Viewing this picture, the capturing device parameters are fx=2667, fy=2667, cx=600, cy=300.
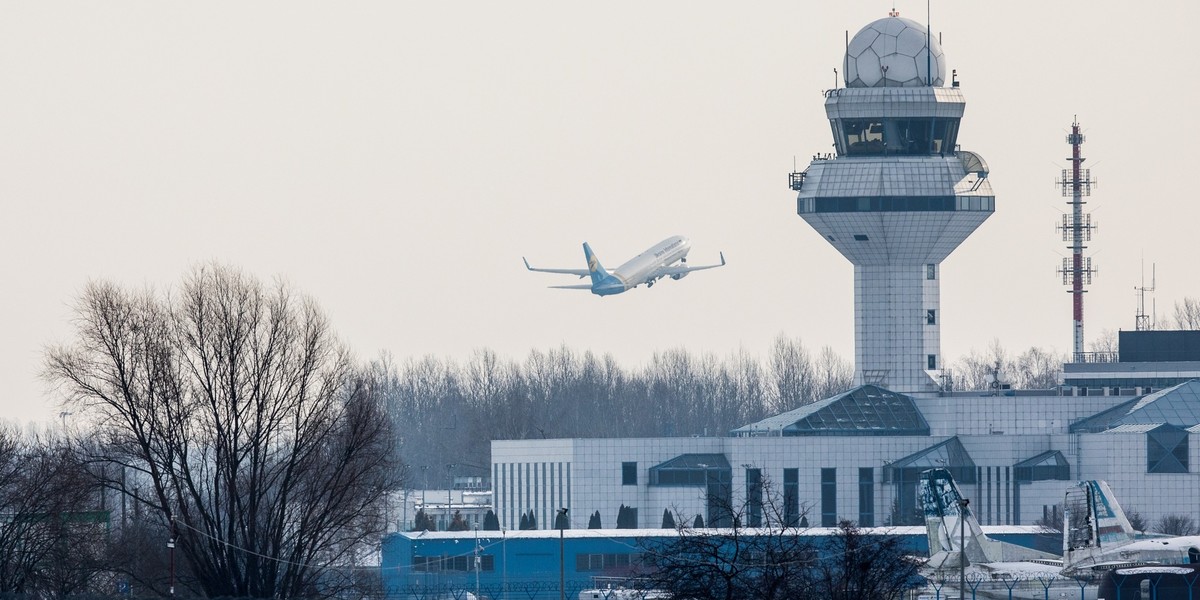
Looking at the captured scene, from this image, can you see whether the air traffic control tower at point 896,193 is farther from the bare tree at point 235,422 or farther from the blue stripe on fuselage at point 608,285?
the bare tree at point 235,422

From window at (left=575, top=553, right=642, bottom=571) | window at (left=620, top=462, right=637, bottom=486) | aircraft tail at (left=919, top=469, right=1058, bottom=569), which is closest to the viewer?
aircraft tail at (left=919, top=469, right=1058, bottom=569)

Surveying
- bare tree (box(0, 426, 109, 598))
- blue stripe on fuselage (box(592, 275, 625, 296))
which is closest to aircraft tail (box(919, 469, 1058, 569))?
bare tree (box(0, 426, 109, 598))

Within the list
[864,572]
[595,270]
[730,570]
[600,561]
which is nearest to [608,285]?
[595,270]

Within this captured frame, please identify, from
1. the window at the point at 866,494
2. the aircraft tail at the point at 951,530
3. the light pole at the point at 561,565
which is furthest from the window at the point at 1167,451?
the aircraft tail at the point at 951,530

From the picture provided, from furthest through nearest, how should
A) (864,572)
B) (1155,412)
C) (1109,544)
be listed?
(1155,412) → (1109,544) → (864,572)

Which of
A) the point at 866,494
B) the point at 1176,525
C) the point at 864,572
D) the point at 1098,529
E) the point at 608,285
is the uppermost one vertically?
the point at 608,285

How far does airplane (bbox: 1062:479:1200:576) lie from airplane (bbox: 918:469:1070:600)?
4.69 ft

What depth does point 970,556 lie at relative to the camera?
110m

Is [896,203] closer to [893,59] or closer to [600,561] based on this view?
[893,59]

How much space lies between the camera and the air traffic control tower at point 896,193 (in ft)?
607

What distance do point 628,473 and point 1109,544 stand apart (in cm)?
8379

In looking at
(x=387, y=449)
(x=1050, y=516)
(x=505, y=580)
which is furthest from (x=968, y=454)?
(x=387, y=449)

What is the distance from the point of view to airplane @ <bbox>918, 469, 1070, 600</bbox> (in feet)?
335

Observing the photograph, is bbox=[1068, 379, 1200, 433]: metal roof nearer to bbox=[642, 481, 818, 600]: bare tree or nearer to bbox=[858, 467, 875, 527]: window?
bbox=[858, 467, 875, 527]: window
